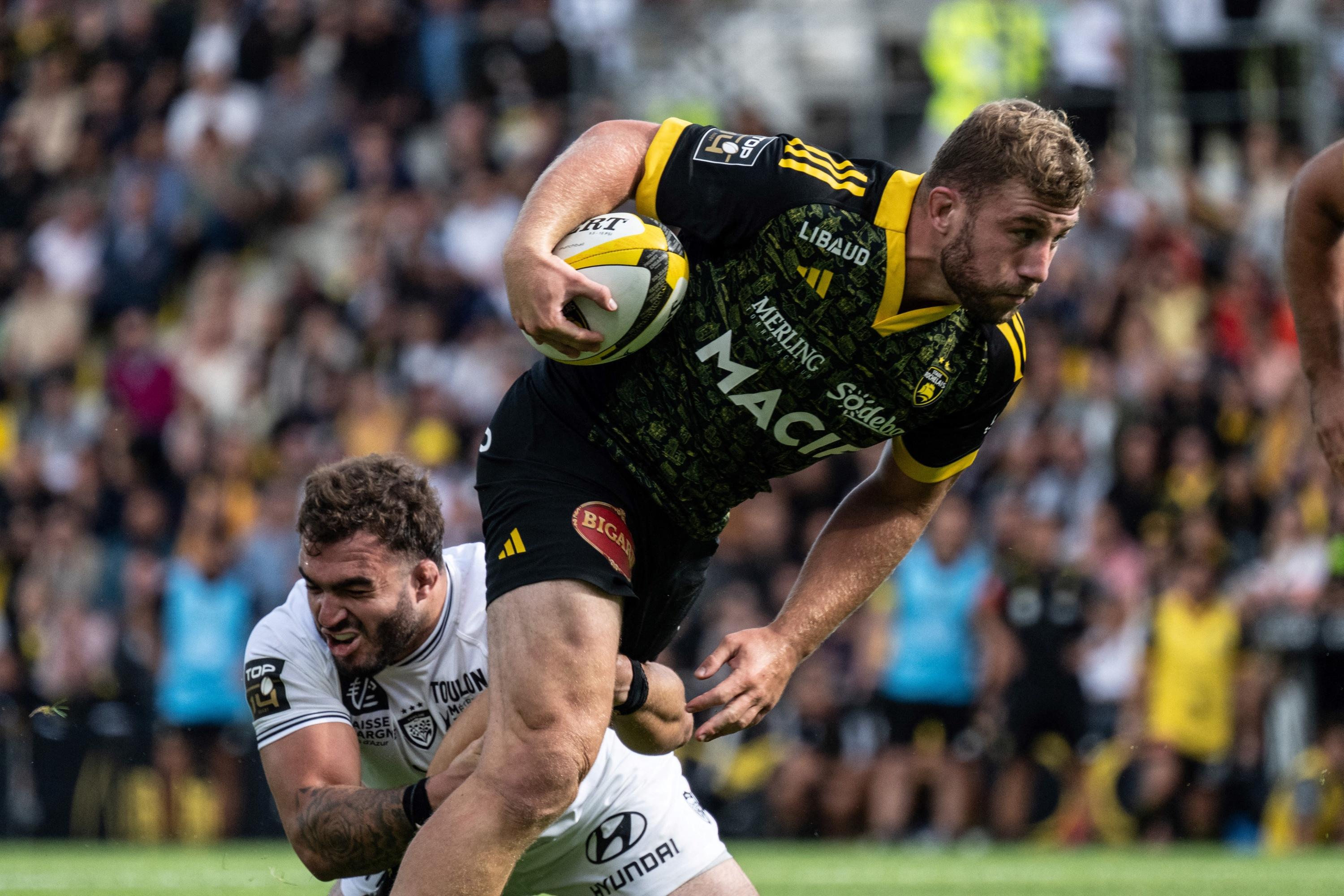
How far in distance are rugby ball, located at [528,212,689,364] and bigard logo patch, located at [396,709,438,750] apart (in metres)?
1.34

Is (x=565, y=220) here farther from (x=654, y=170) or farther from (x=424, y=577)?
(x=424, y=577)

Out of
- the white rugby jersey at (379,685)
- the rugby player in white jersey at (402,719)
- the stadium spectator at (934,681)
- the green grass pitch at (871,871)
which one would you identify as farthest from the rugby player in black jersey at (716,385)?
the stadium spectator at (934,681)

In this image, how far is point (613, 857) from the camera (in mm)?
5188

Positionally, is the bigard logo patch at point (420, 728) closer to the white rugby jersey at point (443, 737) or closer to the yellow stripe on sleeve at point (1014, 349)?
the white rugby jersey at point (443, 737)

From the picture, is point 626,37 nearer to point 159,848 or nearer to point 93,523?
point 93,523

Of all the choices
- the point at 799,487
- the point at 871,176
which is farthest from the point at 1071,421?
the point at 871,176

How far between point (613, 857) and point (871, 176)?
2.13 m

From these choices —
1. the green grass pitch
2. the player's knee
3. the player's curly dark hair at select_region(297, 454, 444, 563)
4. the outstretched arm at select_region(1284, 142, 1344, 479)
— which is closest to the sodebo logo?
the player's knee

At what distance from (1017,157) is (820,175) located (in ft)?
1.63

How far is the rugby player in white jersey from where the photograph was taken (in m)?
4.60

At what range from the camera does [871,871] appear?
30.1 ft

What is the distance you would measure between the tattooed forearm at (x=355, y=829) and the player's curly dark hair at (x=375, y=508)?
26.8 inches

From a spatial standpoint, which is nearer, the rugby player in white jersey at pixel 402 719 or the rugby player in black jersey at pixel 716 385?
the rugby player in black jersey at pixel 716 385

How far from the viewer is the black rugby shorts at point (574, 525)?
14.1 ft
